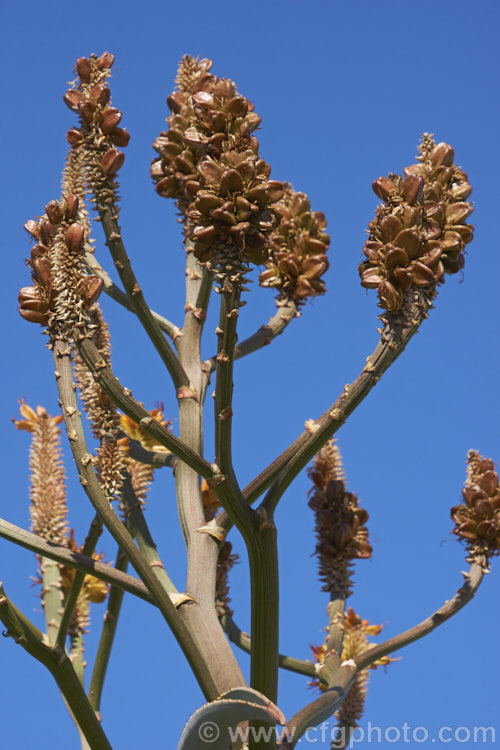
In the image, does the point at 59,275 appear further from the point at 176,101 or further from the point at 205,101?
the point at 176,101

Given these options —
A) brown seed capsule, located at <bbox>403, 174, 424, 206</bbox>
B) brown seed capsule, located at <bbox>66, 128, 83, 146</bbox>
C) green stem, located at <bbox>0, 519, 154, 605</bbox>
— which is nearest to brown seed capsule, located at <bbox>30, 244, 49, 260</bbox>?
brown seed capsule, located at <bbox>66, 128, 83, 146</bbox>

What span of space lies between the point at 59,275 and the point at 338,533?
4.64ft

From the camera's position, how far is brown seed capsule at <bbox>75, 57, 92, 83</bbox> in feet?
9.80

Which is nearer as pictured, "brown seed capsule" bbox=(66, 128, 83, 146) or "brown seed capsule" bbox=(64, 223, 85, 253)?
"brown seed capsule" bbox=(64, 223, 85, 253)

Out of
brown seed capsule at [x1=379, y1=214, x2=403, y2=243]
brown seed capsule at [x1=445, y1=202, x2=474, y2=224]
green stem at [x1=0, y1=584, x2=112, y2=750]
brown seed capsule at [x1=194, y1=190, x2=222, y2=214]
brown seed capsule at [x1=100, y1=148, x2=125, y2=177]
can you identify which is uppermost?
brown seed capsule at [x1=100, y1=148, x2=125, y2=177]

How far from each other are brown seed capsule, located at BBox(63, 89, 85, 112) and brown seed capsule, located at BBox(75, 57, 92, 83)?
0.06 metres

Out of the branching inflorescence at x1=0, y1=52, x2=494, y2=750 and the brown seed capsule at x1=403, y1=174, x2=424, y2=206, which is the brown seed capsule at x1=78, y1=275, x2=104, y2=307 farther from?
the brown seed capsule at x1=403, y1=174, x2=424, y2=206

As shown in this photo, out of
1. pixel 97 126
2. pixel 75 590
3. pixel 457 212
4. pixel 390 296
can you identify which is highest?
pixel 97 126

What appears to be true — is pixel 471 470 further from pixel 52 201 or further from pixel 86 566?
pixel 52 201

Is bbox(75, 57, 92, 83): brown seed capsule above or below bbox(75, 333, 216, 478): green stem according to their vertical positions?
above

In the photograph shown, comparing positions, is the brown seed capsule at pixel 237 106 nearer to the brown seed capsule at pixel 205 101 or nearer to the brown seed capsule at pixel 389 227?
the brown seed capsule at pixel 205 101

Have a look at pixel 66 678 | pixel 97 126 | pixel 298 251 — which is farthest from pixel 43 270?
pixel 298 251

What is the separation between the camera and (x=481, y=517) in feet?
10.6

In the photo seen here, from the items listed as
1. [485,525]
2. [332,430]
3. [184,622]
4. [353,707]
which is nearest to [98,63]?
[332,430]
